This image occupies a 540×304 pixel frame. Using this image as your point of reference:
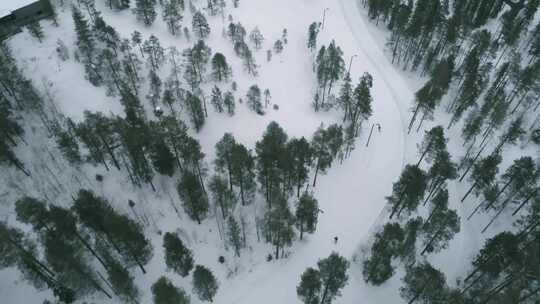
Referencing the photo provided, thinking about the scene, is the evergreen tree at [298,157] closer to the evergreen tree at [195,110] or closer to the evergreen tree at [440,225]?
the evergreen tree at [440,225]

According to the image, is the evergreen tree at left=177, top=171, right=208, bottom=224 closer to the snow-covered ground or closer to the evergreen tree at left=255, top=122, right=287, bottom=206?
the snow-covered ground

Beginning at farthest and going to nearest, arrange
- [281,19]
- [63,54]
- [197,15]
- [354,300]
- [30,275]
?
[281,19] < [197,15] < [63,54] < [354,300] < [30,275]

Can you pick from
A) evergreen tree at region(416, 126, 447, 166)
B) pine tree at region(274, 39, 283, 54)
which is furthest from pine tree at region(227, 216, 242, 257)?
pine tree at region(274, 39, 283, 54)

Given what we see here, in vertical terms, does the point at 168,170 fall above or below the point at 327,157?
below

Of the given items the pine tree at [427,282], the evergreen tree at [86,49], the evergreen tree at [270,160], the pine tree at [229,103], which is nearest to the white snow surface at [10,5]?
the evergreen tree at [86,49]

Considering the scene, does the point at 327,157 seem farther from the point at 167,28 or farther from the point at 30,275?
the point at 167,28

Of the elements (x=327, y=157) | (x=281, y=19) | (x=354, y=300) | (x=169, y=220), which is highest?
(x=281, y=19)

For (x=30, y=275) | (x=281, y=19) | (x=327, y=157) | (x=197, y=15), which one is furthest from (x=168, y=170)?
(x=281, y=19)

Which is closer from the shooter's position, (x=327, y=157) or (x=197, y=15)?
(x=327, y=157)
